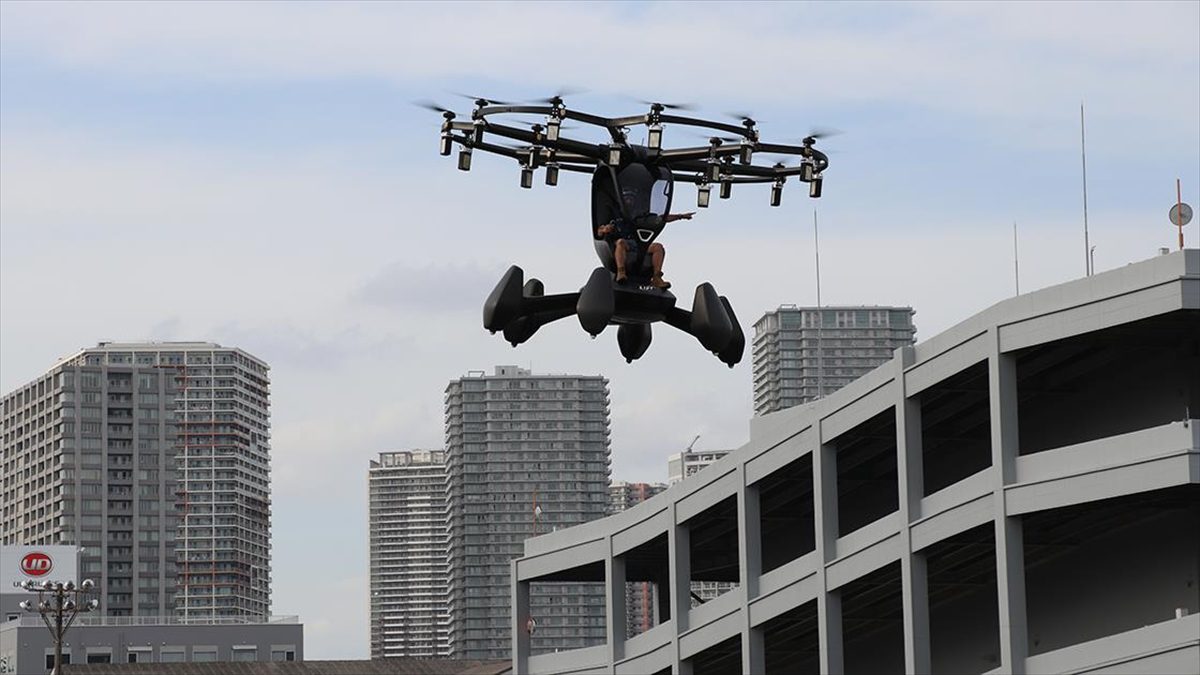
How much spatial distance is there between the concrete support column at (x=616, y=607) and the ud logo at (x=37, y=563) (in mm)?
87985

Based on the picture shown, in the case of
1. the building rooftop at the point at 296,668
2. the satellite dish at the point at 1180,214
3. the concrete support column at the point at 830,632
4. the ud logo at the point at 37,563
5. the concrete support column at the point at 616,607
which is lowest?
the concrete support column at the point at 830,632

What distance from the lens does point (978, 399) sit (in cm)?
5859

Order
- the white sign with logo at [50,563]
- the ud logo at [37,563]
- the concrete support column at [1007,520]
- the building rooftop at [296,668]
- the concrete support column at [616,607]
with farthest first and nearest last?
the white sign with logo at [50,563] < the ud logo at [37,563] < the building rooftop at [296,668] < the concrete support column at [616,607] < the concrete support column at [1007,520]

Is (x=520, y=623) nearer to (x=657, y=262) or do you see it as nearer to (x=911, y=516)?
(x=911, y=516)

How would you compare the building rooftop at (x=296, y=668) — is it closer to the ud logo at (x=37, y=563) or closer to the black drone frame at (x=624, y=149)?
the ud logo at (x=37, y=563)

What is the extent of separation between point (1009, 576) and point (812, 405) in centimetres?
1064

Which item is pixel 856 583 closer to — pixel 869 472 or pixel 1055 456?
pixel 869 472

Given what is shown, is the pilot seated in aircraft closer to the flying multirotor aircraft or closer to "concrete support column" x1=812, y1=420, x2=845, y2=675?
the flying multirotor aircraft

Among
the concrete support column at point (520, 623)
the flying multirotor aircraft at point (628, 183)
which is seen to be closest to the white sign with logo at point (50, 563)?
the concrete support column at point (520, 623)

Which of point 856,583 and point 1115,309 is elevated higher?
point 1115,309

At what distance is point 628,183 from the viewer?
27.3 metres

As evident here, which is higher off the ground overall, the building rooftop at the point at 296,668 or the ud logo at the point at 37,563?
the ud logo at the point at 37,563

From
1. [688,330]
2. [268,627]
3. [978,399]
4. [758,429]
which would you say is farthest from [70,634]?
[688,330]

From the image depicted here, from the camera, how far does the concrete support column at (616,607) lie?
7175 centimetres
